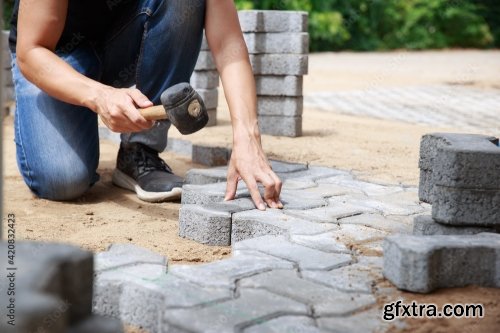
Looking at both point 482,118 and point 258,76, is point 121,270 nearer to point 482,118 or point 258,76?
point 258,76

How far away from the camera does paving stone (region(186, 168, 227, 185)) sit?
3610 millimetres

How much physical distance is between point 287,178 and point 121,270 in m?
1.53

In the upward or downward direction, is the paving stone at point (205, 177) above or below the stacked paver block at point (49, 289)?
below

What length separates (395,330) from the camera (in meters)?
1.91

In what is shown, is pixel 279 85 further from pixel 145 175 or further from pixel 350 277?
pixel 350 277

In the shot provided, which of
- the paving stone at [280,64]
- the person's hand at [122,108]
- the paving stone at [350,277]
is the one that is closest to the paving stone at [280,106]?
the paving stone at [280,64]

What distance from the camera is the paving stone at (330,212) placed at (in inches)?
114

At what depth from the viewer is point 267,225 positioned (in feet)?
9.17

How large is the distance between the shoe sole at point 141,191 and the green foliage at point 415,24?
12.8 m

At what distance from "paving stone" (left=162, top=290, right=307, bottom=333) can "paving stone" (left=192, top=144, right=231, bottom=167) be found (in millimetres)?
2427

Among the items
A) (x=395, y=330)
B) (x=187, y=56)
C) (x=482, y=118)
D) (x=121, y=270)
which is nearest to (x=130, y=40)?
(x=187, y=56)

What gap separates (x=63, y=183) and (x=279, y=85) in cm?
254

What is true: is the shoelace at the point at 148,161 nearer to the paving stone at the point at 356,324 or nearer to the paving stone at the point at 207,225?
the paving stone at the point at 207,225

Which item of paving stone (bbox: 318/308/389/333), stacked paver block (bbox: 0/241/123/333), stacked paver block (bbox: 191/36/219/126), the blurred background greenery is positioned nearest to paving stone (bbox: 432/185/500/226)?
paving stone (bbox: 318/308/389/333)
